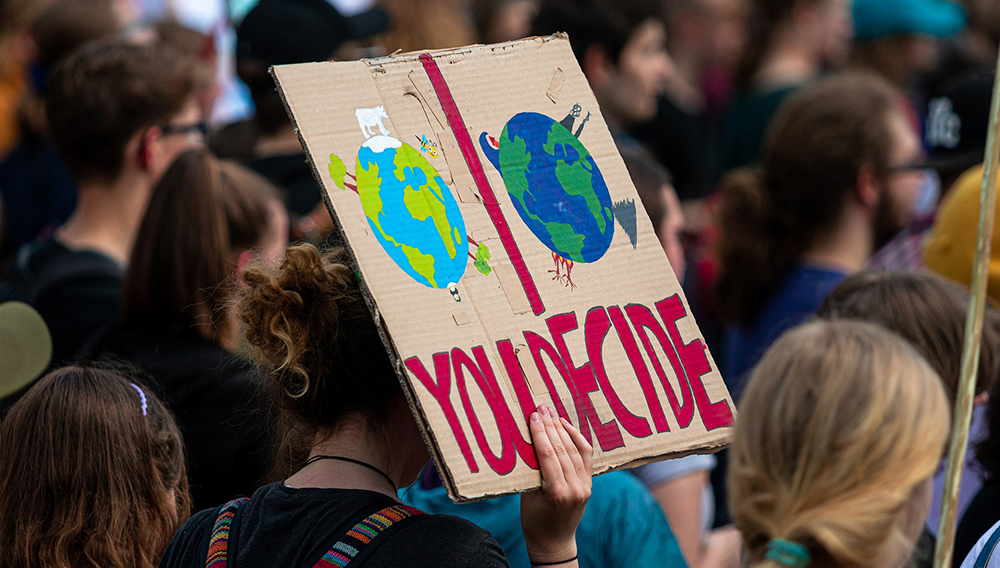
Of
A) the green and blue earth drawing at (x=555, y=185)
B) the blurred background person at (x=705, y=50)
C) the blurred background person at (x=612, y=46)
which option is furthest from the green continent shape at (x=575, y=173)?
the blurred background person at (x=705, y=50)

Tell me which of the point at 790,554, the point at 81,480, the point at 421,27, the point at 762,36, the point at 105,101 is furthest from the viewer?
the point at 762,36

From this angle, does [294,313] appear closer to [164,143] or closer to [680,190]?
[164,143]

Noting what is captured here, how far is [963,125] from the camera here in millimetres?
3639

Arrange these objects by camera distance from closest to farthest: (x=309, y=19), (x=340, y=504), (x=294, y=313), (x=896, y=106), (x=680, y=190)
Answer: (x=340, y=504) → (x=294, y=313) → (x=896, y=106) → (x=309, y=19) → (x=680, y=190)

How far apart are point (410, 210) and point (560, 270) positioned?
25 cm

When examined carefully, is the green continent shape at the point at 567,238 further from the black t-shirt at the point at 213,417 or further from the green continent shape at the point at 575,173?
the black t-shirt at the point at 213,417

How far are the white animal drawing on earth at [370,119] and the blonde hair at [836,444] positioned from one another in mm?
648

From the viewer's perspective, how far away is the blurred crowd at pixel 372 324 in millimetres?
1375

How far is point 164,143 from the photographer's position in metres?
3.37

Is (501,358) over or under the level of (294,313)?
under

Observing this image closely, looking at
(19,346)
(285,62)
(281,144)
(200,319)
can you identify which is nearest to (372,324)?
(19,346)

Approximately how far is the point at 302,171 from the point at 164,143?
0.44 m

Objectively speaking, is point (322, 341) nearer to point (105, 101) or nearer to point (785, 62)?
point (105, 101)

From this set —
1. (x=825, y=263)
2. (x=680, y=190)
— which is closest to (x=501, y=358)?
(x=825, y=263)
